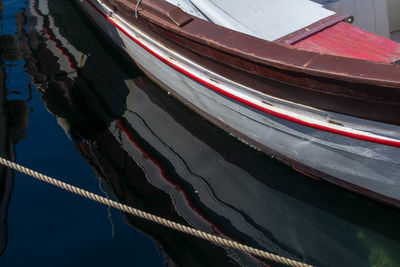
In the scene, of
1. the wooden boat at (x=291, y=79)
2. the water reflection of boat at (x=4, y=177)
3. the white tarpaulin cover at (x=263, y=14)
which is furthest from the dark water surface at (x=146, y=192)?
the white tarpaulin cover at (x=263, y=14)

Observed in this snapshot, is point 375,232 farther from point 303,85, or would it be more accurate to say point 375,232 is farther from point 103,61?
point 103,61

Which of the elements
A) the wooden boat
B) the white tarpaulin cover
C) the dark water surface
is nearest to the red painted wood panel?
the wooden boat

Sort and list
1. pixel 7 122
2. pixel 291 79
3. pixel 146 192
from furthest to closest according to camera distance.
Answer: pixel 7 122 → pixel 146 192 → pixel 291 79

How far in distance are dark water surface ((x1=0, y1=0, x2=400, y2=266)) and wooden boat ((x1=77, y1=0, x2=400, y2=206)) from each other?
8.5 inches

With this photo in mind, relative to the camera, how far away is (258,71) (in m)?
3.10

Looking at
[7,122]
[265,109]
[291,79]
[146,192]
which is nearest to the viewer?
[291,79]

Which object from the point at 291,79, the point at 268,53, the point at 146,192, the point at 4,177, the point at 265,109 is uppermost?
the point at 268,53

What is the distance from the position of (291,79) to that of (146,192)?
1.43 metres

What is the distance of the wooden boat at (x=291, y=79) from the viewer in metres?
2.74

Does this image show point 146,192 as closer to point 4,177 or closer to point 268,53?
point 4,177

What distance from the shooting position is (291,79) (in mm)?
2943

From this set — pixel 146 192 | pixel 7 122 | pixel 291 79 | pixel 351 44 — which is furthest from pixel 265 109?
pixel 7 122

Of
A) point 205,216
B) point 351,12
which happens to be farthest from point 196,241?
point 351,12

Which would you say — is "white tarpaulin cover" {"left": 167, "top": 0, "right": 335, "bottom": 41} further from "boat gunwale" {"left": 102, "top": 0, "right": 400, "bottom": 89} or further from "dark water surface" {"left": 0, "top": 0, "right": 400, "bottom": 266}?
"dark water surface" {"left": 0, "top": 0, "right": 400, "bottom": 266}
